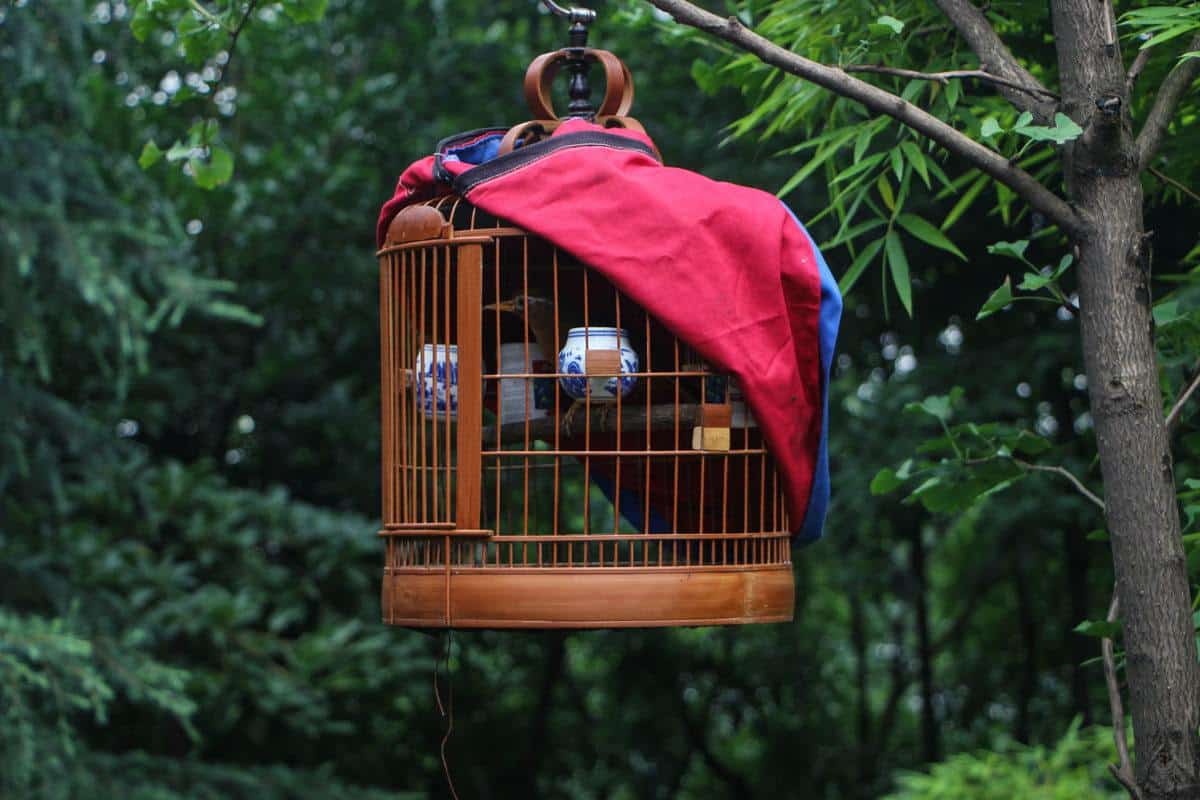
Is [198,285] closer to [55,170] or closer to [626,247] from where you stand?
[55,170]

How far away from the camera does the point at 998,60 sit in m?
1.78

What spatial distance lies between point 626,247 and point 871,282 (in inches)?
151

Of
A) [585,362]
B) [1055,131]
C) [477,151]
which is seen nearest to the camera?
[1055,131]

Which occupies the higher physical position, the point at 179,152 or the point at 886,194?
the point at 179,152

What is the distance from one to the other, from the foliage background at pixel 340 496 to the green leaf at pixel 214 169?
1925 mm

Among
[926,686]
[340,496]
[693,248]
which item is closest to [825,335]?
[693,248]

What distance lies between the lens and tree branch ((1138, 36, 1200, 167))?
175 cm

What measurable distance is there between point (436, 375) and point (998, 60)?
2.71 feet

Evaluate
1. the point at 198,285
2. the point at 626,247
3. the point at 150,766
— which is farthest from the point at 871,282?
the point at 626,247

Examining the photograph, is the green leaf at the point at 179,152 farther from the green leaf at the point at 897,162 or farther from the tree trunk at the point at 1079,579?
the tree trunk at the point at 1079,579

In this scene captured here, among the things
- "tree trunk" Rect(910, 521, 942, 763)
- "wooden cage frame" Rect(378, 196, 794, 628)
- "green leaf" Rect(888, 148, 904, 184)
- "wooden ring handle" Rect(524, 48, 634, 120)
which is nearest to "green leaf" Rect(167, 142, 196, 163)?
"wooden cage frame" Rect(378, 196, 794, 628)

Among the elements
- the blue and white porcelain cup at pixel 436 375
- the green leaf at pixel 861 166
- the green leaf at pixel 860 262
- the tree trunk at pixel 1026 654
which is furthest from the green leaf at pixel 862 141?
the tree trunk at pixel 1026 654

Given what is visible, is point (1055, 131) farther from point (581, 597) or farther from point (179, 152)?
point (179, 152)

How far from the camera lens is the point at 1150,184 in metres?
2.39
